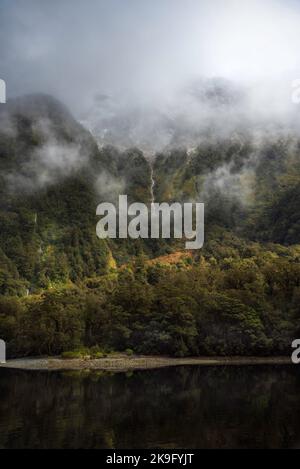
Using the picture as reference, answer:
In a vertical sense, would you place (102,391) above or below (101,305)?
below

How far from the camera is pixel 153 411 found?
5781 cm

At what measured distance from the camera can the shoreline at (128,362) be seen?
342 ft

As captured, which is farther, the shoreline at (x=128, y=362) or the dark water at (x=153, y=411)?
the shoreline at (x=128, y=362)

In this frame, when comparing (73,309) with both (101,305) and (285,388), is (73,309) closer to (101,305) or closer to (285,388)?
(101,305)

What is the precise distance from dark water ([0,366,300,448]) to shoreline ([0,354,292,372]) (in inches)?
588

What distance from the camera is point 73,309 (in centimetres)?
11906

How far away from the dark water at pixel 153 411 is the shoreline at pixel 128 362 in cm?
1494

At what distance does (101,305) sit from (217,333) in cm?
2644

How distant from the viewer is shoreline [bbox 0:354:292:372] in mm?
104125

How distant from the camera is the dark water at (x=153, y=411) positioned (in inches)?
1783

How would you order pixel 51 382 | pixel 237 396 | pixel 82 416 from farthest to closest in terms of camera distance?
pixel 51 382 < pixel 237 396 < pixel 82 416

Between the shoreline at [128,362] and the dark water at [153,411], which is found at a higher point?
the shoreline at [128,362]
